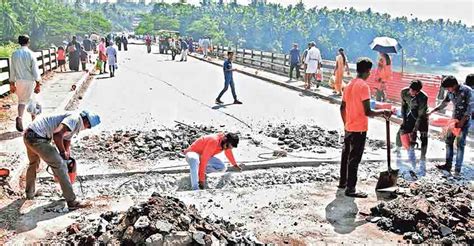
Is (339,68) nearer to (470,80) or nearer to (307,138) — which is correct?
(307,138)

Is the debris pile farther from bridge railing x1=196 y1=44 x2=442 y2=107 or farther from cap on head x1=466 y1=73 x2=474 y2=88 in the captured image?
bridge railing x1=196 y1=44 x2=442 y2=107

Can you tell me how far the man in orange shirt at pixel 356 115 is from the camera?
6309mm

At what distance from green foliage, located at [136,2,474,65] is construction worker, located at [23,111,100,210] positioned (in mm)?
116410

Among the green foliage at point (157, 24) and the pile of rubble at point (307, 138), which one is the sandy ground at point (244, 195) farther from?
the green foliage at point (157, 24)

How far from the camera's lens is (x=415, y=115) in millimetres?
8445

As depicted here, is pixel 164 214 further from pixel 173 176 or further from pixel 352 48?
pixel 352 48

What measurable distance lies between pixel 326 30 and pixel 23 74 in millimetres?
134238

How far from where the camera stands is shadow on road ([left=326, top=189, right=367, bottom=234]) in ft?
Answer: 18.1

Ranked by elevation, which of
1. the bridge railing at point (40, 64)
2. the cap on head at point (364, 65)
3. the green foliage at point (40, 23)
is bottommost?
the bridge railing at point (40, 64)

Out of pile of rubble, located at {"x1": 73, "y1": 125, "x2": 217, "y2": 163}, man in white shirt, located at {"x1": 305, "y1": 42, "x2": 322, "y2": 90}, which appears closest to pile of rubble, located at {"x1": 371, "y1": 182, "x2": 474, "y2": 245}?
pile of rubble, located at {"x1": 73, "y1": 125, "x2": 217, "y2": 163}

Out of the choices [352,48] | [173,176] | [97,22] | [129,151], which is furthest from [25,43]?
[352,48]

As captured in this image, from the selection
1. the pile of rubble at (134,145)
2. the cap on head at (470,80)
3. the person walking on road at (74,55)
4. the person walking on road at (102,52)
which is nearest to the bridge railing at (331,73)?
the cap on head at (470,80)

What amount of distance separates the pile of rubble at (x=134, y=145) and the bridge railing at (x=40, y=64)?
15.4 ft

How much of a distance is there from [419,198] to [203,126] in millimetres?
6025
